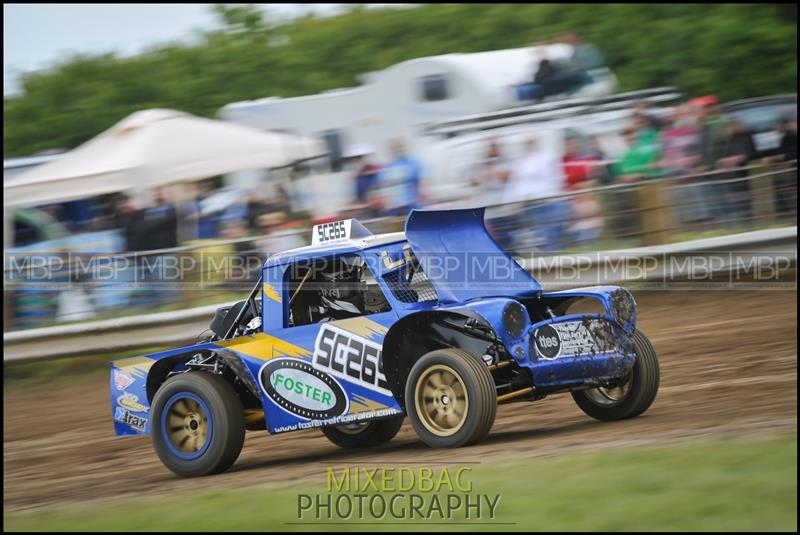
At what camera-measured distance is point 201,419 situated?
27.1 ft

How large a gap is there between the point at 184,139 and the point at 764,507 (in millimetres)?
11525

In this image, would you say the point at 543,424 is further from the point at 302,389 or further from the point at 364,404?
the point at 302,389


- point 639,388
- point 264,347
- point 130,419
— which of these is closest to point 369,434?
point 264,347

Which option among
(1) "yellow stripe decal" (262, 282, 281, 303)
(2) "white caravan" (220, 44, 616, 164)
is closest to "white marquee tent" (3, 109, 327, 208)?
(2) "white caravan" (220, 44, 616, 164)

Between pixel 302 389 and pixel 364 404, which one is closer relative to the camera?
pixel 364 404

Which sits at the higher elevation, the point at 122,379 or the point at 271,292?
the point at 271,292

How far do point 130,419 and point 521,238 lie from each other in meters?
6.23

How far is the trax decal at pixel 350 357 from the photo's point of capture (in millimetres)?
7738

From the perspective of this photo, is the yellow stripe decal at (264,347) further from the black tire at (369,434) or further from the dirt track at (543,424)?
the black tire at (369,434)

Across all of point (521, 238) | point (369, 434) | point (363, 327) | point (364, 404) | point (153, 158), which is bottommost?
point (369, 434)

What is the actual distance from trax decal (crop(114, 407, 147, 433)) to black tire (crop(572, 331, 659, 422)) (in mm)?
3267

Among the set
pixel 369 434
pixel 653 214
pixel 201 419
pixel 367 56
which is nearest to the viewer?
pixel 201 419

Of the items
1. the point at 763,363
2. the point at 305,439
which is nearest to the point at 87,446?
the point at 305,439

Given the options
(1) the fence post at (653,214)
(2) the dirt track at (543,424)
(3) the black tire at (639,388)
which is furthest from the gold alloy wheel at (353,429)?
(1) the fence post at (653,214)
